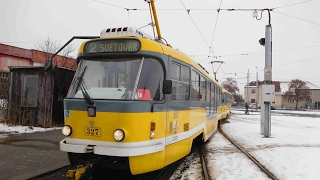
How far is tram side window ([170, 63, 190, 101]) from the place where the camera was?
5572 millimetres

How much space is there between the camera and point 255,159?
746cm

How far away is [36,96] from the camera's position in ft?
42.6

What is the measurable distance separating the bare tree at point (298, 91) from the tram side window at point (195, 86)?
68899 millimetres

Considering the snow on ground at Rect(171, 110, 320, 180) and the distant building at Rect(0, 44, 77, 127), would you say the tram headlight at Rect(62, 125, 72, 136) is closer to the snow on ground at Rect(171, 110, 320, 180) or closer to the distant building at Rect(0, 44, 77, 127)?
the snow on ground at Rect(171, 110, 320, 180)

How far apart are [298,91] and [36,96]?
6915cm

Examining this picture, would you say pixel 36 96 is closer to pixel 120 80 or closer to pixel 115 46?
pixel 115 46

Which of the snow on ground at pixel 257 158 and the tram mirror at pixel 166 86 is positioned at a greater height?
the tram mirror at pixel 166 86

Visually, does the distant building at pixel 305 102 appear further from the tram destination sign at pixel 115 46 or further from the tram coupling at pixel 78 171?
the tram coupling at pixel 78 171

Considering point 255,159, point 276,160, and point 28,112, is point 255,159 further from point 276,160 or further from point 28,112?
point 28,112

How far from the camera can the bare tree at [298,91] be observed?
67.7m

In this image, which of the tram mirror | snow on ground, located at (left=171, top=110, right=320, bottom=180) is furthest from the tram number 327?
snow on ground, located at (left=171, top=110, right=320, bottom=180)

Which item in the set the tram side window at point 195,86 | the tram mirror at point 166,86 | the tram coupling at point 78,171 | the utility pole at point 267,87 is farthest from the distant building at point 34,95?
the utility pole at point 267,87

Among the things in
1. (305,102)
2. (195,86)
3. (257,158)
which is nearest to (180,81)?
(195,86)

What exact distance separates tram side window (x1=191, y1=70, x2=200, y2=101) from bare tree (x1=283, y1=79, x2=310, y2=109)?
68899 millimetres
